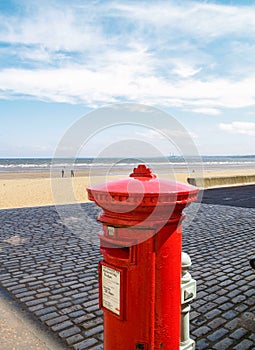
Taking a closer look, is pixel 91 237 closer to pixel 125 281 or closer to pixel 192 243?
pixel 192 243

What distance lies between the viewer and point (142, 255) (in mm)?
1988

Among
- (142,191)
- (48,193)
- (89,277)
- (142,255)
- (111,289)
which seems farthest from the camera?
(48,193)

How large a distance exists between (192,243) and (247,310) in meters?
3.02

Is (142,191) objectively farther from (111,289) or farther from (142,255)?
(111,289)

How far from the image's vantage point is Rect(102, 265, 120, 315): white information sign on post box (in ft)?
6.82

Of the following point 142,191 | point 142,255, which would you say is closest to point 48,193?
point 142,255

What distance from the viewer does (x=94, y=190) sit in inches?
79.1

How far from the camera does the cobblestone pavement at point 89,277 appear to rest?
3488 mm

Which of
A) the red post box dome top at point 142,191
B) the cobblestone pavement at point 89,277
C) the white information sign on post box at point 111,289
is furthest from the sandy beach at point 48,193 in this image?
the cobblestone pavement at point 89,277

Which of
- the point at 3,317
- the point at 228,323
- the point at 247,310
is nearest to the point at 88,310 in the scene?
the point at 3,317

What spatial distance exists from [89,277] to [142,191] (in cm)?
349

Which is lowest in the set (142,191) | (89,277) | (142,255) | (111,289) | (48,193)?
(48,193)

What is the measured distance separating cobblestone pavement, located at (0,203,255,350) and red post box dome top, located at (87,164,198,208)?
6.24ft

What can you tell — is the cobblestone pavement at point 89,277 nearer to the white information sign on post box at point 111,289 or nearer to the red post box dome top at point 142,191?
the white information sign on post box at point 111,289
